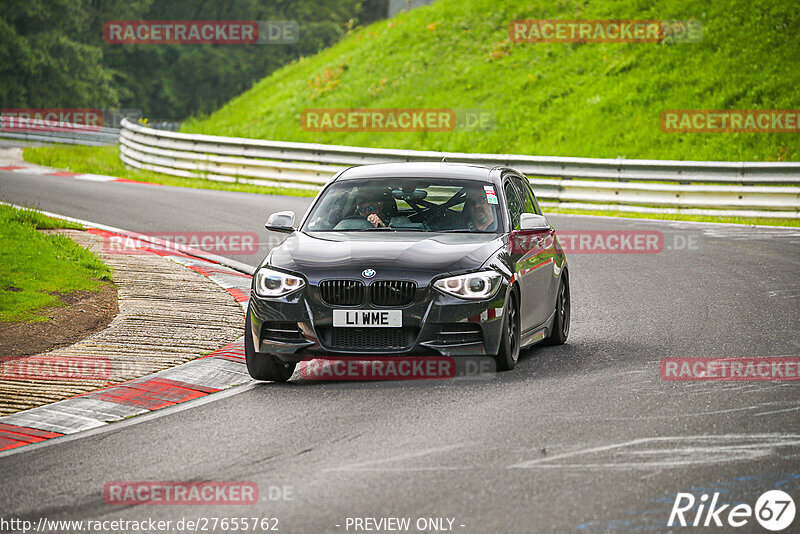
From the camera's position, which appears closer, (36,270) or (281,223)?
(281,223)

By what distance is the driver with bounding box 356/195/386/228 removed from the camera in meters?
10.1

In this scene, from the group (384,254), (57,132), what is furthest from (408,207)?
(57,132)

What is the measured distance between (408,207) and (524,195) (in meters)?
1.71

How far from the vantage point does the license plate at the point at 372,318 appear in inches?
346

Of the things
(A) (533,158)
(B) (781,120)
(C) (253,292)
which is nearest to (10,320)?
(C) (253,292)

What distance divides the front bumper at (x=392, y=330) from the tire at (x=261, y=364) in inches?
6.8

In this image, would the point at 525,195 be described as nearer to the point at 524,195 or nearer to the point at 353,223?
the point at 524,195

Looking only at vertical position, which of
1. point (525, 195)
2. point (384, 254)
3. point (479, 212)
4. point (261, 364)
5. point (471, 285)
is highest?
point (525, 195)

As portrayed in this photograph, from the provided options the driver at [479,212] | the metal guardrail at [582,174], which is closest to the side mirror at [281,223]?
the driver at [479,212]

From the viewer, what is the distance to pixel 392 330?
8.84 metres

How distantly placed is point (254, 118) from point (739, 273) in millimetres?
25872

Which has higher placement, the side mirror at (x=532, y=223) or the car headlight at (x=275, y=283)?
the side mirror at (x=532, y=223)

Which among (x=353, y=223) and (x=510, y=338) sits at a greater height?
(x=353, y=223)

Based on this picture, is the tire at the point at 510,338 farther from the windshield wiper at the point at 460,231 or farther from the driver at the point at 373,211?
the driver at the point at 373,211
